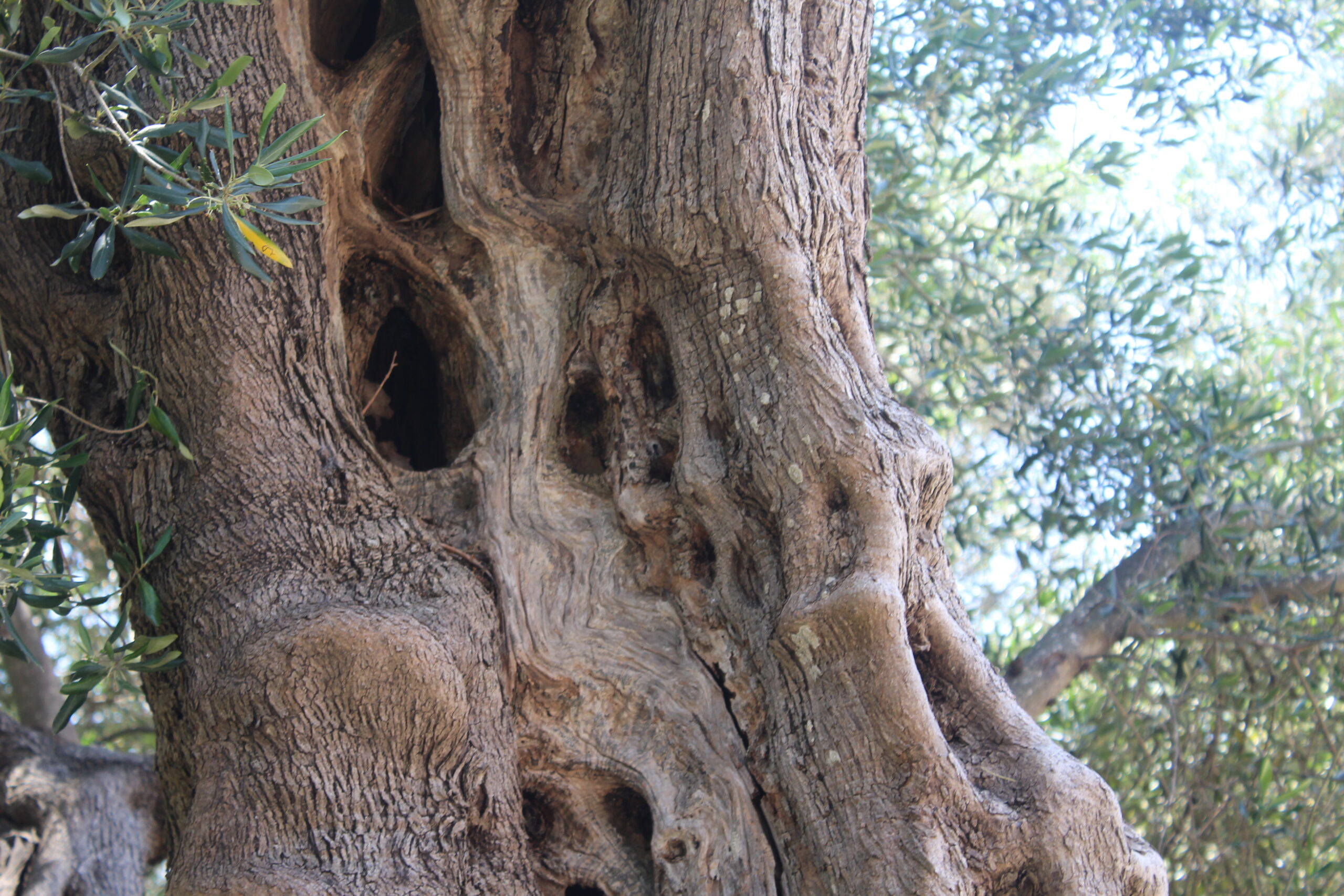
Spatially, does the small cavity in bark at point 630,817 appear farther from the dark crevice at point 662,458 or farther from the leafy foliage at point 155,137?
the leafy foliage at point 155,137

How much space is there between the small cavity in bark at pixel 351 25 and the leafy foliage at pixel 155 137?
0.76 metres

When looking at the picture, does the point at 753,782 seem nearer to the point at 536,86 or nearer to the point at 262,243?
the point at 262,243

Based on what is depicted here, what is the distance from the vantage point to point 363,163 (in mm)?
3258

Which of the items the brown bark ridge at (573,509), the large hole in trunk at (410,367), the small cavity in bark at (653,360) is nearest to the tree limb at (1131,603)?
the brown bark ridge at (573,509)

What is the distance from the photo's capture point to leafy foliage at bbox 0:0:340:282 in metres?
2.37

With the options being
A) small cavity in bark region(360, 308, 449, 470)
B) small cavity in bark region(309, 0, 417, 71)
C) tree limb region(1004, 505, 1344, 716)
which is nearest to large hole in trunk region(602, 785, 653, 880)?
small cavity in bark region(360, 308, 449, 470)

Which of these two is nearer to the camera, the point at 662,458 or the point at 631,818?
the point at 631,818

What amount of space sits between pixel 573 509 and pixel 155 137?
132 centimetres

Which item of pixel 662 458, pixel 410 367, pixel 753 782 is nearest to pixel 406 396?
pixel 410 367

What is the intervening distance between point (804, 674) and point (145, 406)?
175cm

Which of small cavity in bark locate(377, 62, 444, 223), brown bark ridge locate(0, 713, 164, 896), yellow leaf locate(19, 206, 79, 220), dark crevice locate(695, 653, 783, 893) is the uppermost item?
small cavity in bark locate(377, 62, 444, 223)

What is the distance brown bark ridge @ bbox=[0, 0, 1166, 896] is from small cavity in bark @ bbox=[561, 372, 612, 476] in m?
0.01

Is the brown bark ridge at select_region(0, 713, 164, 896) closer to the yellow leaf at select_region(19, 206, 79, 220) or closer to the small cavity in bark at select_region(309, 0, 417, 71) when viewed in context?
the yellow leaf at select_region(19, 206, 79, 220)

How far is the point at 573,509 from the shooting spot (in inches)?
117
